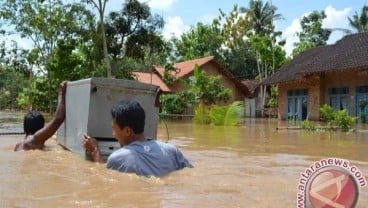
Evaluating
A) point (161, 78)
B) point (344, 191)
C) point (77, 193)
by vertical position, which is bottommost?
point (77, 193)

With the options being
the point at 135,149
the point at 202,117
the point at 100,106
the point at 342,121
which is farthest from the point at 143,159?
the point at 202,117

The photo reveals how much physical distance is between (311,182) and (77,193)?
7.95 feet

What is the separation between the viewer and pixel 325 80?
94.2ft

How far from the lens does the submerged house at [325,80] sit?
2577 centimetres

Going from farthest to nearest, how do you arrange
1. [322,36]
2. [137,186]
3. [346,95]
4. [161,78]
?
[322,36] < [161,78] < [346,95] < [137,186]

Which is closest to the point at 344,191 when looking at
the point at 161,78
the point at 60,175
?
the point at 60,175

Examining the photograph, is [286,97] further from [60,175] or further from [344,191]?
[344,191]

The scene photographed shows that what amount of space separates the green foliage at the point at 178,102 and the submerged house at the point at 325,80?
5.19 m

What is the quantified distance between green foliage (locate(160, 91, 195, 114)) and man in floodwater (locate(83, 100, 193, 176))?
28.2 m

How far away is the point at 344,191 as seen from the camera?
2.00m

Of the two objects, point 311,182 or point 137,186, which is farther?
point 137,186

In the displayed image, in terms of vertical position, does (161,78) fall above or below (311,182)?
above

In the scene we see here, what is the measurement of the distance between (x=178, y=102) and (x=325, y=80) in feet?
31.8

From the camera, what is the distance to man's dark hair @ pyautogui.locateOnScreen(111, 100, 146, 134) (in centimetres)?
385
